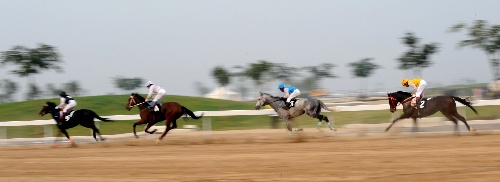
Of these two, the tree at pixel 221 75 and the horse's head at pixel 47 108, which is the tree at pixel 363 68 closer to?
the tree at pixel 221 75

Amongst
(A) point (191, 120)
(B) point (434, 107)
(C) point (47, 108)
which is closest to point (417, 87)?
(B) point (434, 107)

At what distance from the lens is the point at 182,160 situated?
34.3ft

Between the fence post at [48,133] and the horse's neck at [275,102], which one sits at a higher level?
the horse's neck at [275,102]

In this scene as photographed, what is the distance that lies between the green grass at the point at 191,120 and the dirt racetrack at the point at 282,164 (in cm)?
881

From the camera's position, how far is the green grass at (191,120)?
2205 cm

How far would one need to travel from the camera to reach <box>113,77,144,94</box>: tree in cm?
5305

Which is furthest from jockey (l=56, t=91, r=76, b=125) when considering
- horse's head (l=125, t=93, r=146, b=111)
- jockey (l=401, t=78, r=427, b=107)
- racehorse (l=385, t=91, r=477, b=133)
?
jockey (l=401, t=78, r=427, b=107)

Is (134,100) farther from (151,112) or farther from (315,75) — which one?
(315,75)

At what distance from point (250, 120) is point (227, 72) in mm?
16693

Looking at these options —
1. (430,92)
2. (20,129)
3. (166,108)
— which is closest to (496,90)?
(430,92)

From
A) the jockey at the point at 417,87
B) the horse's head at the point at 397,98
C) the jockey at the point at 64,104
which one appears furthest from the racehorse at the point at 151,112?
the jockey at the point at 417,87

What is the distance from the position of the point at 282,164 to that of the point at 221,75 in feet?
108

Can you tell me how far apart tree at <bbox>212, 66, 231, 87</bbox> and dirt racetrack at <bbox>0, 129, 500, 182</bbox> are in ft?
95.7

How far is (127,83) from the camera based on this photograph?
5375 centimetres
